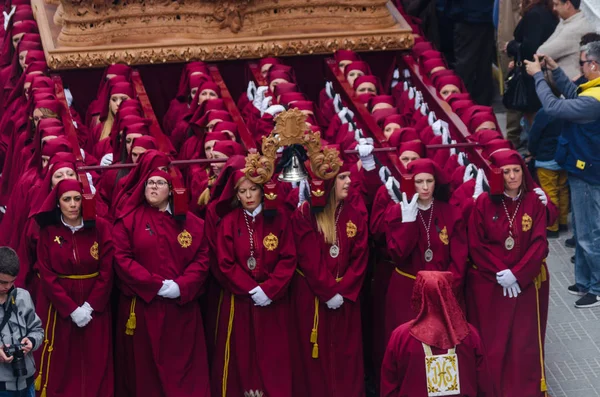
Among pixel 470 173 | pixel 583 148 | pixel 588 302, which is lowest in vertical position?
pixel 588 302

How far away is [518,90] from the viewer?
1608 centimetres

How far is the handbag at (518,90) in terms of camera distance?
16031mm

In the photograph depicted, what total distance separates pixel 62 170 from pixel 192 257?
4.15ft

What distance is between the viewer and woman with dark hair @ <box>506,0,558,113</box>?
16484 mm

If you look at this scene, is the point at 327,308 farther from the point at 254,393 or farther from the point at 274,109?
the point at 274,109

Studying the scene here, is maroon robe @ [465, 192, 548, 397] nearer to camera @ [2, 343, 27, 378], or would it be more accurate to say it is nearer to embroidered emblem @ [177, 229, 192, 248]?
embroidered emblem @ [177, 229, 192, 248]

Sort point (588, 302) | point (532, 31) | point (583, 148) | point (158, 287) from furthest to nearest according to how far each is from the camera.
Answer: point (532, 31)
point (588, 302)
point (583, 148)
point (158, 287)

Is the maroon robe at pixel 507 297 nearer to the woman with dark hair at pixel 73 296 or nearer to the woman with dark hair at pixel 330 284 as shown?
the woman with dark hair at pixel 330 284

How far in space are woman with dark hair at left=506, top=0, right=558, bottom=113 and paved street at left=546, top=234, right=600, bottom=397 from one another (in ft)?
6.96

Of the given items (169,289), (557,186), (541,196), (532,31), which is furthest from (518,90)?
(169,289)

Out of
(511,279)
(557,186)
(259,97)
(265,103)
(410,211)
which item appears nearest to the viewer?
(410,211)

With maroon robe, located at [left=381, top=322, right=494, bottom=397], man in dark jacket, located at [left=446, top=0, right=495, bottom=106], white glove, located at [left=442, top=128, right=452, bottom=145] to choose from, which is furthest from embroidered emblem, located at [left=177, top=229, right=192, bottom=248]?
man in dark jacket, located at [left=446, top=0, right=495, bottom=106]

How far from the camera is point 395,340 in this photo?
1076cm

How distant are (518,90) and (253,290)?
4.58m
